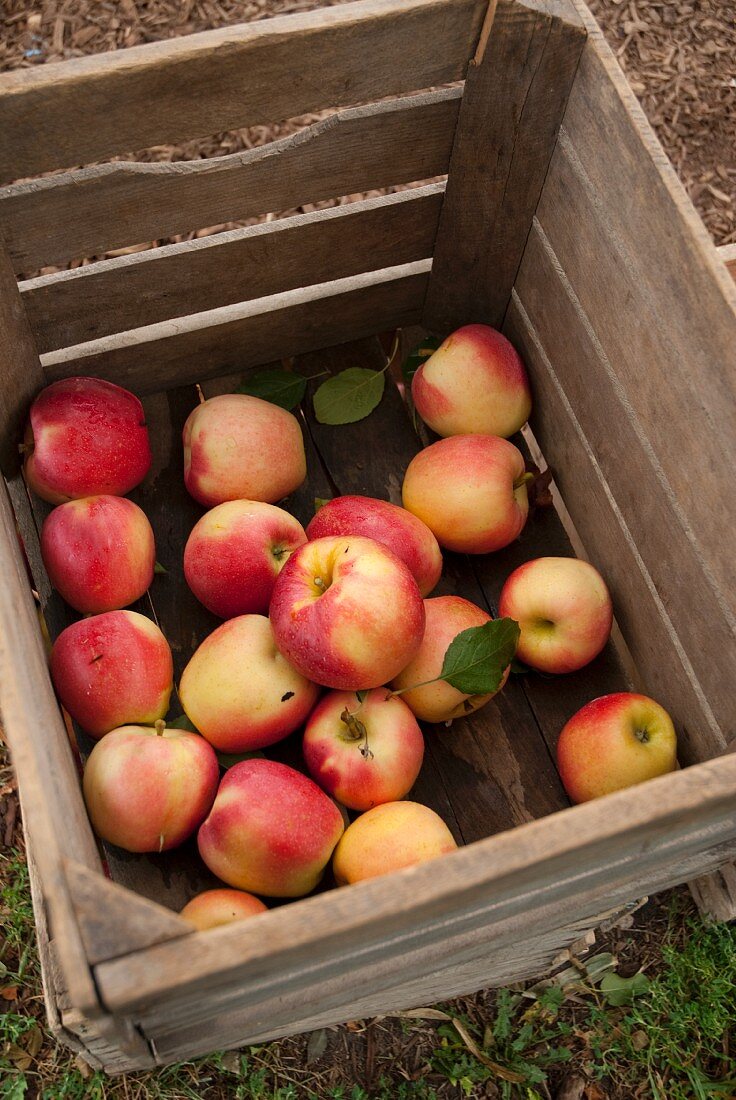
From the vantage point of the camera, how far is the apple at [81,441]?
1.34 meters

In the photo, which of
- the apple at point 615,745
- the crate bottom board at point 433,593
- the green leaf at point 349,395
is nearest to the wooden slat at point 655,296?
the apple at point 615,745

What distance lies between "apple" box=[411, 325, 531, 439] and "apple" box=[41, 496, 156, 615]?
0.48 meters

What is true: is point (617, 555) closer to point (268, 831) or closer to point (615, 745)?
point (615, 745)

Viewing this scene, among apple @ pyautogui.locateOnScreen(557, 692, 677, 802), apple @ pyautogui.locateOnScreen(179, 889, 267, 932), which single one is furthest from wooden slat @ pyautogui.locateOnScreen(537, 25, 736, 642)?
apple @ pyautogui.locateOnScreen(179, 889, 267, 932)

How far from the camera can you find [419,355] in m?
1.62

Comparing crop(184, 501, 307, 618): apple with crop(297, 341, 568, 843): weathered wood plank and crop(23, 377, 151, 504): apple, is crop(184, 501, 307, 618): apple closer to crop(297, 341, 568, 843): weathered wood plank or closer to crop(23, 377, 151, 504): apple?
crop(23, 377, 151, 504): apple

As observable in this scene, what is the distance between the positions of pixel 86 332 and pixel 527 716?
2.67 ft

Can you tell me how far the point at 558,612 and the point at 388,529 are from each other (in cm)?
25

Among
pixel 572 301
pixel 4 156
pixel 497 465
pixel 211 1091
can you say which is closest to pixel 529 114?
pixel 572 301

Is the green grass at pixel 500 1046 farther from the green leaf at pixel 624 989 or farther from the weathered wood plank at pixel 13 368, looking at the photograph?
the weathered wood plank at pixel 13 368

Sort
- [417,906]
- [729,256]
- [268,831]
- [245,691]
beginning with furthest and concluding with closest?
[729,256] → [245,691] → [268,831] → [417,906]

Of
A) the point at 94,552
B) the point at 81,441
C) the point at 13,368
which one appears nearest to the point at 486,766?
the point at 94,552

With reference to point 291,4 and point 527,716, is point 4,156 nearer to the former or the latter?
point 527,716

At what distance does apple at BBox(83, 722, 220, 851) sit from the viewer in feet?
3.76
